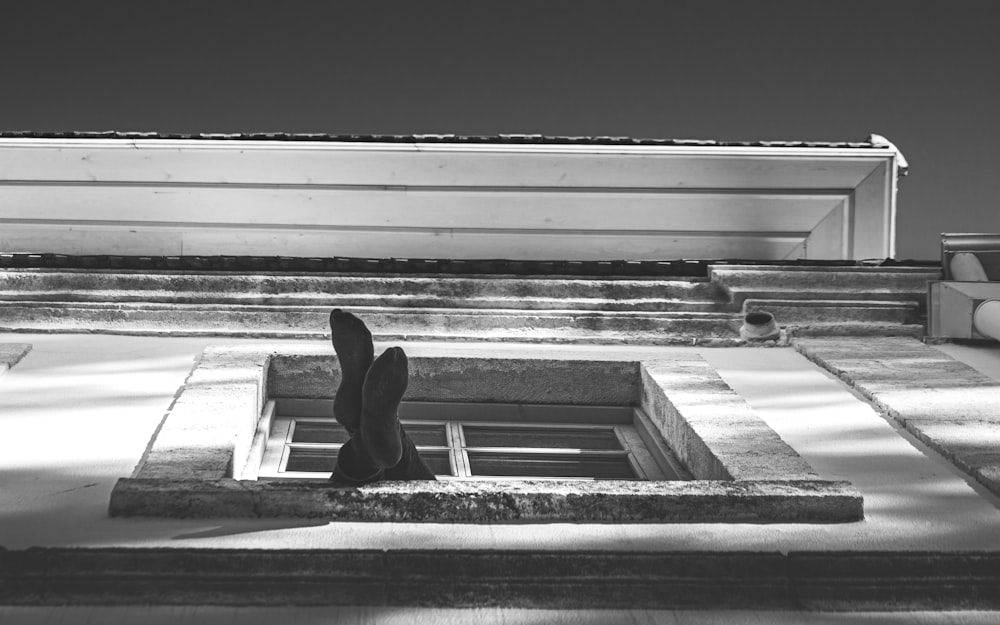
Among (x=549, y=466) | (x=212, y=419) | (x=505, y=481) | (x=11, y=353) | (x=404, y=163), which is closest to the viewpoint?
(x=505, y=481)

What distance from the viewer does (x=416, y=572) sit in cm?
247

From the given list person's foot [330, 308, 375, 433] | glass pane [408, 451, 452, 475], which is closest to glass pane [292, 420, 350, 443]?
glass pane [408, 451, 452, 475]

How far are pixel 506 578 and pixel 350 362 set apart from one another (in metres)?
0.73

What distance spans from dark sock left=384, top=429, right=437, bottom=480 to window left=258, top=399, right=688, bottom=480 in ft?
1.72

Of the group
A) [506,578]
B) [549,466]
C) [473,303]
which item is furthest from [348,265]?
[506,578]

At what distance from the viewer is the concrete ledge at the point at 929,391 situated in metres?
3.37

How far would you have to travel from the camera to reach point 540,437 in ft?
13.4

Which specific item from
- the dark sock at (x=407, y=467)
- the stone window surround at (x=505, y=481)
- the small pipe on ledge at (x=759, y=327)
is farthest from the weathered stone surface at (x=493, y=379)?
the dark sock at (x=407, y=467)

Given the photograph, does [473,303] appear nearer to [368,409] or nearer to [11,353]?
[11,353]

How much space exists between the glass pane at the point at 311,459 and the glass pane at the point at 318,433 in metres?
0.14

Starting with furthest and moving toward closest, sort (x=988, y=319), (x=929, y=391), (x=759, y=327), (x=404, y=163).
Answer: (x=404, y=163) < (x=759, y=327) < (x=988, y=319) < (x=929, y=391)

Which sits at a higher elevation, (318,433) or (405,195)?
(405,195)

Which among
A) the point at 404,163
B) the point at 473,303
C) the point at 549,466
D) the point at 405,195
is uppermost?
the point at 404,163

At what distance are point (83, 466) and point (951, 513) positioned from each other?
84.4 inches
